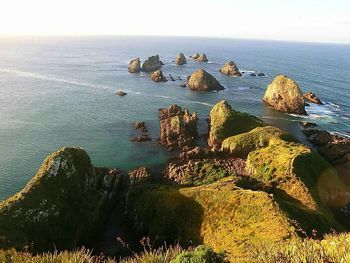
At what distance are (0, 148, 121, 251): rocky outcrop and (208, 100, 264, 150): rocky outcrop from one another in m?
27.0

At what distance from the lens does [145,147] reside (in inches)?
2933

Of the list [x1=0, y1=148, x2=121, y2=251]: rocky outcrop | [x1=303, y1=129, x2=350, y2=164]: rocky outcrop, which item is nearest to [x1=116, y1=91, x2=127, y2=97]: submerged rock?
[x1=303, y1=129, x2=350, y2=164]: rocky outcrop

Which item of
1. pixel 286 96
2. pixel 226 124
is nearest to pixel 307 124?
pixel 286 96

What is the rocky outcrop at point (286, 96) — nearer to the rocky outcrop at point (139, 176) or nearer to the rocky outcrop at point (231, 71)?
the rocky outcrop at point (231, 71)

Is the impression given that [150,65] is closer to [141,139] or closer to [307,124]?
[307,124]

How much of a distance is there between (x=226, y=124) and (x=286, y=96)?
37.1 metres

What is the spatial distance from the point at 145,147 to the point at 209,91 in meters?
59.2

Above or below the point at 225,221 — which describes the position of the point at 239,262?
above

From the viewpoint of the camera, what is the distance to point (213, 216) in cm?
4478

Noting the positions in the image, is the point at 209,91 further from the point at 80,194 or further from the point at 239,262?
the point at 239,262

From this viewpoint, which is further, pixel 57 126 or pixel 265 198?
pixel 57 126

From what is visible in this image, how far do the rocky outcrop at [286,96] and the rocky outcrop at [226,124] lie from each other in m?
28.0

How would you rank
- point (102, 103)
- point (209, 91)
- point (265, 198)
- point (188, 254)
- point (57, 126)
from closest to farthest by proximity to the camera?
point (188, 254) → point (265, 198) → point (57, 126) → point (102, 103) → point (209, 91)

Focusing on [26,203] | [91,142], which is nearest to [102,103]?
[91,142]
